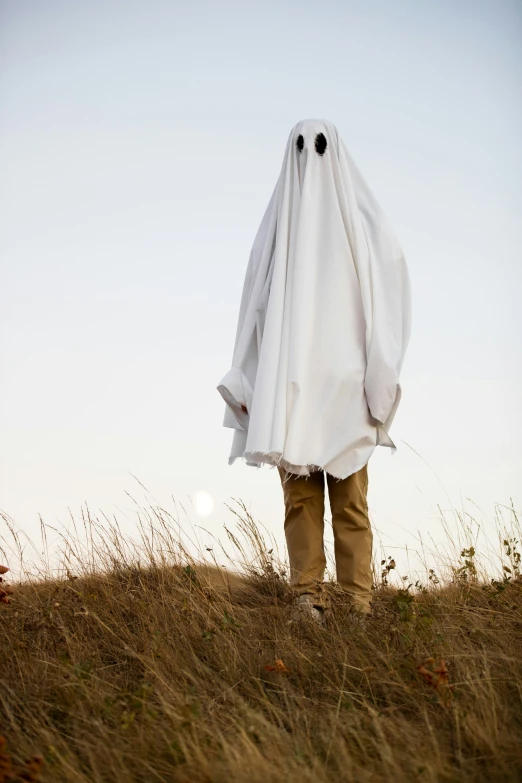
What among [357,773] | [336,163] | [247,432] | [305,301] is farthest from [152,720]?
[336,163]

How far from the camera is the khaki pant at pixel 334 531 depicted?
380cm

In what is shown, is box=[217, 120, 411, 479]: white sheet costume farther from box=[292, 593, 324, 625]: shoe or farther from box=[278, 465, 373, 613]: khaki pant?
box=[292, 593, 324, 625]: shoe

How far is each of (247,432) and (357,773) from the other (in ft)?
7.15

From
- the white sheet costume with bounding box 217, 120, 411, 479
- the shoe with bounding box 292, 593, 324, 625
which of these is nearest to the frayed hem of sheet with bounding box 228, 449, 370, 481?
the white sheet costume with bounding box 217, 120, 411, 479

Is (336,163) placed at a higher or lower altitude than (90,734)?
higher

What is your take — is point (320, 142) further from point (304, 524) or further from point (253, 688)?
point (253, 688)

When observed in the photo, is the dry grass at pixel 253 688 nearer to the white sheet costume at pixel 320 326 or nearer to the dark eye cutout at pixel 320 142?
the white sheet costume at pixel 320 326

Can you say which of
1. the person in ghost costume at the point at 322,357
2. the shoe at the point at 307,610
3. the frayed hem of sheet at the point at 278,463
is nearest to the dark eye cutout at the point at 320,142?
the person in ghost costume at the point at 322,357

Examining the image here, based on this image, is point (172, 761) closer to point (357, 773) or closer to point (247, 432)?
point (357, 773)

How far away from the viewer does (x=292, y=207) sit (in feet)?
13.8

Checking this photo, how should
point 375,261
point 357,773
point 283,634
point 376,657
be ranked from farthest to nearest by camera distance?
point 375,261
point 283,634
point 376,657
point 357,773

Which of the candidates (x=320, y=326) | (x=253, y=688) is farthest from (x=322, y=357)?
(x=253, y=688)

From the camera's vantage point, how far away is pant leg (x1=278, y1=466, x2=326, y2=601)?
3.89 m

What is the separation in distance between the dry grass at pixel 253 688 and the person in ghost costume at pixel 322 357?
336mm
